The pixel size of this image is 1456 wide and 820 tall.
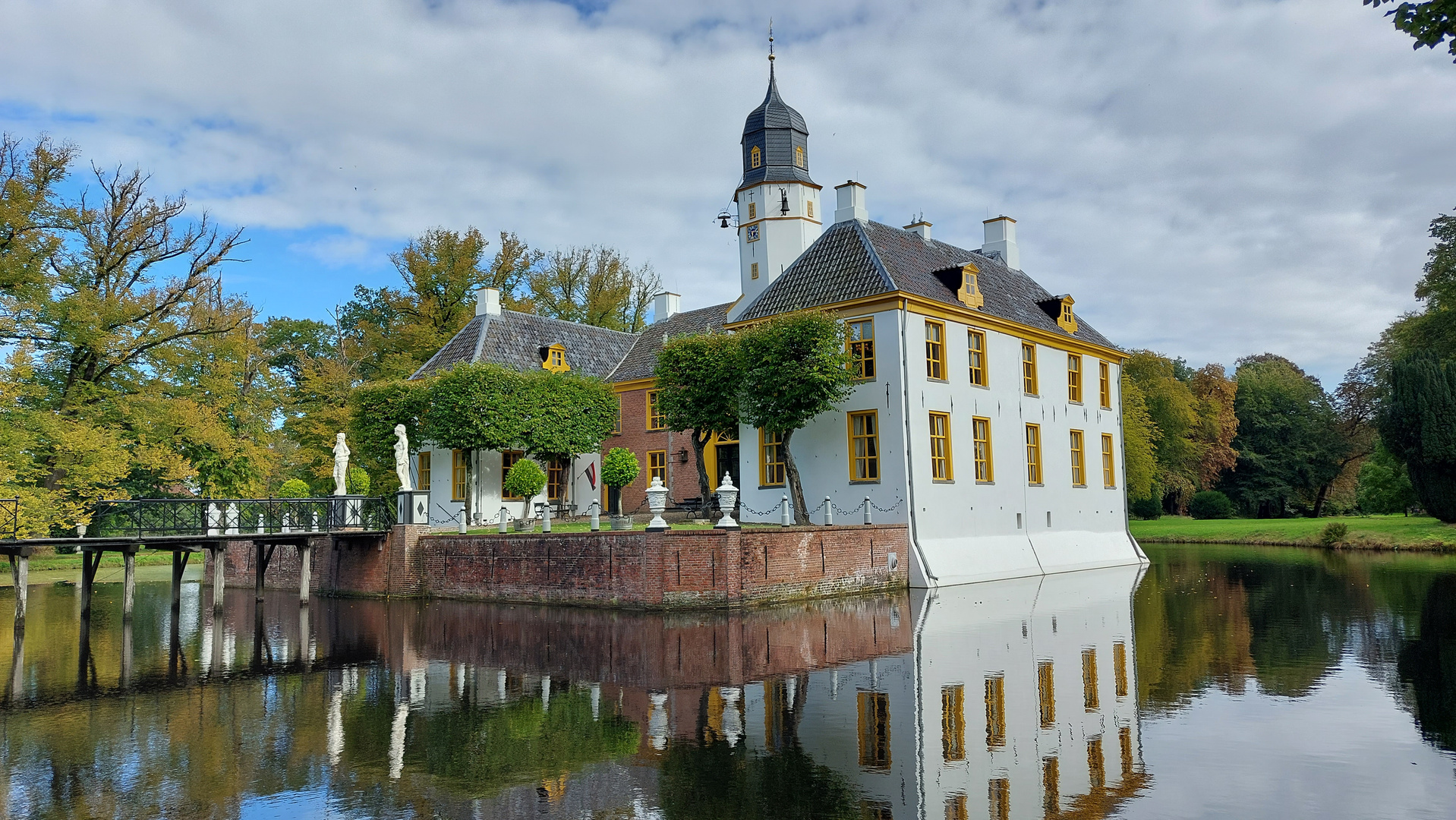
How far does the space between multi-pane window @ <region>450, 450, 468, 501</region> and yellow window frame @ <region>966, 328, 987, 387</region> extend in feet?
49.0

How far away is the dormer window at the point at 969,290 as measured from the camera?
23.5 m

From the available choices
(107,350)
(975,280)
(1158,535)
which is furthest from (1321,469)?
(107,350)

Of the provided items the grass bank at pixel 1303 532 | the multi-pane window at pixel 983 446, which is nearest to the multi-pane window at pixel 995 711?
the multi-pane window at pixel 983 446

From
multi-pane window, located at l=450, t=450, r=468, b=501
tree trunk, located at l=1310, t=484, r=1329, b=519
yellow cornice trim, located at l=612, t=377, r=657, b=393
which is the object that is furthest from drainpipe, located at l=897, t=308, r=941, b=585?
tree trunk, located at l=1310, t=484, r=1329, b=519

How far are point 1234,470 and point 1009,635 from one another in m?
47.9

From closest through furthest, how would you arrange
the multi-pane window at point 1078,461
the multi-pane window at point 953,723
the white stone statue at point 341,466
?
1. the multi-pane window at point 953,723
2. the white stone statue at point 341,466
3. the multi-pane window at point 1078,461

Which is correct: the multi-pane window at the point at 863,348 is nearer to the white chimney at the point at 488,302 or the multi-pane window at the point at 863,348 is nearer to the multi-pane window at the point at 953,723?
the multi-pane window at the point at 953,723

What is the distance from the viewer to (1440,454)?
31.9m

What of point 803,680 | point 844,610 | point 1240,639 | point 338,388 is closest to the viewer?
point 803,680

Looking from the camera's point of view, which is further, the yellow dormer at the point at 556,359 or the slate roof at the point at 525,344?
the yellow dormer at the point at 556,359

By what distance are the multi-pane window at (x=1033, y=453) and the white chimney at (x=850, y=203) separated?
22.8ft

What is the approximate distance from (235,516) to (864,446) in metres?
14.0

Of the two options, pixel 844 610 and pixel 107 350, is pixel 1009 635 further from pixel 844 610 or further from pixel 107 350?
pixel 107 350

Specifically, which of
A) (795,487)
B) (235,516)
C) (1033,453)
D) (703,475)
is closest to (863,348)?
(795,487)
